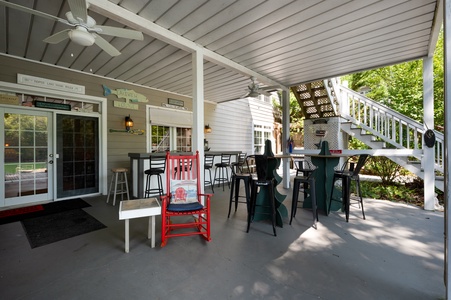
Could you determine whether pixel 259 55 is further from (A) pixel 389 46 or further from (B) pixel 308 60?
(A) pixel 389 46

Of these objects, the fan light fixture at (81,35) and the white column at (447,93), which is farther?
the fan light fixture at (81,35)

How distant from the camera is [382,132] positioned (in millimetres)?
5383

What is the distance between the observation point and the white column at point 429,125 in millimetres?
4109

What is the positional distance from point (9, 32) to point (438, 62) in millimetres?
9787

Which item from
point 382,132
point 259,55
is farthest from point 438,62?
point 259,55

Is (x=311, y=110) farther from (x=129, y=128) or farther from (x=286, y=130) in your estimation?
(x=129, y=128)

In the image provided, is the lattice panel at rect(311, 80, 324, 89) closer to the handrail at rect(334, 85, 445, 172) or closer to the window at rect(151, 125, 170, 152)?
the handrail at rect(334, 85, 445, 172)

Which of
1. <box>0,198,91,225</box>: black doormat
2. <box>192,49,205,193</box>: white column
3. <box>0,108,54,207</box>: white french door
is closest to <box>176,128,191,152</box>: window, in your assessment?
<box>0,198,91,225</box>: black doormat

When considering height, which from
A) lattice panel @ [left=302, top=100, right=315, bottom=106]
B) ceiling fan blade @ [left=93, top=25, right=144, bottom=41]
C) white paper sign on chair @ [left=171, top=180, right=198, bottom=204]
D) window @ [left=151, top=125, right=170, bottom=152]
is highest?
lattice panel @ [left=302, top=100, right=315, bottom=106]

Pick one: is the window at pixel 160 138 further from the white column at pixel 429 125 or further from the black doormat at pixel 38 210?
the white column at pixel 429 125

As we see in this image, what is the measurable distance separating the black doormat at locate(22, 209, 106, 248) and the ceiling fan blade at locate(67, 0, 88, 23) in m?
2.82

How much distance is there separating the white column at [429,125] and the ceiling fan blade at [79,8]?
5741mm

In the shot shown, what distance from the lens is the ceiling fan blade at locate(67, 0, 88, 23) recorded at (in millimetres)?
1986

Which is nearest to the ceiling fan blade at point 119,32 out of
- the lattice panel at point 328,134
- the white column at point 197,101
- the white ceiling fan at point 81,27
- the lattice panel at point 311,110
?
the white ceiling fan at point 81,27
